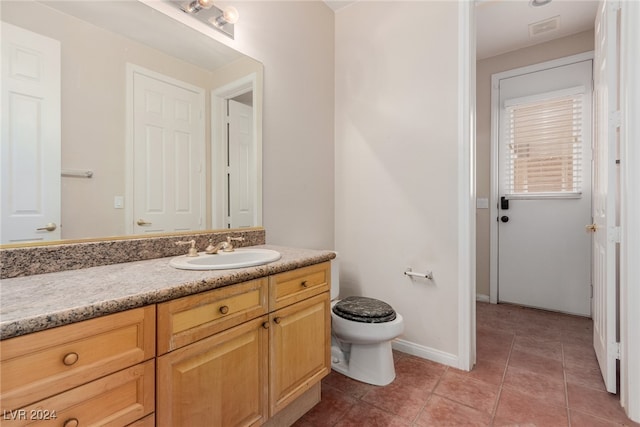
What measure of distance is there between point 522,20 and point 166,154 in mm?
3168

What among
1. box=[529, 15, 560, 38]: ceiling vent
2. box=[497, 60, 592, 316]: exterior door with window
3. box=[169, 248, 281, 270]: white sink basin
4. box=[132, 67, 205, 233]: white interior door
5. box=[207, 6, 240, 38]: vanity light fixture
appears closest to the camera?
box=[169, 248, 281, 270]: white sink basin

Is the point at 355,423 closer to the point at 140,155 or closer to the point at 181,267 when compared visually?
the point at 181,267

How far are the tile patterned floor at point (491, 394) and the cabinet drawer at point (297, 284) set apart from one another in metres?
0.66

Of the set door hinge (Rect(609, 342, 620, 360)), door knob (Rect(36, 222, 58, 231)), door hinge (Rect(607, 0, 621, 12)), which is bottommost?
door hinge (Rect(609, 342, 620, 360))

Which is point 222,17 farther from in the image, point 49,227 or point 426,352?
point 426,352

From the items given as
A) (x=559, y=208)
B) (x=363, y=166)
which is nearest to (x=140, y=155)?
(x=363, y=166)

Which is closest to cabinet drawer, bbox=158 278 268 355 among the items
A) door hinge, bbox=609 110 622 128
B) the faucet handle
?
the faucet handle

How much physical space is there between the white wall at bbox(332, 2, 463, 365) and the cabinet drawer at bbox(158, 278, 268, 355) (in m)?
1.29

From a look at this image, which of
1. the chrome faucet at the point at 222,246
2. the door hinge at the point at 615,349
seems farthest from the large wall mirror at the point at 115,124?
the door hinge at the point at 615,349

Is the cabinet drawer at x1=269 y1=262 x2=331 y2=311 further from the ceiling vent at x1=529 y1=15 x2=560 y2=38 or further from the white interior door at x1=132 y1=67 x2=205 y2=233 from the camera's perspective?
the ceiling vent at x1=529 y1=15 x2=560 y2=38

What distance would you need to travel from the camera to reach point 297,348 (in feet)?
4.46

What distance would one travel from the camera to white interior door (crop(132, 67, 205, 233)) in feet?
4.34

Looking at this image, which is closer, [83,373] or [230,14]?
[83,373]

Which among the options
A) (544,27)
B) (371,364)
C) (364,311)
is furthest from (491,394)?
(544,27)
